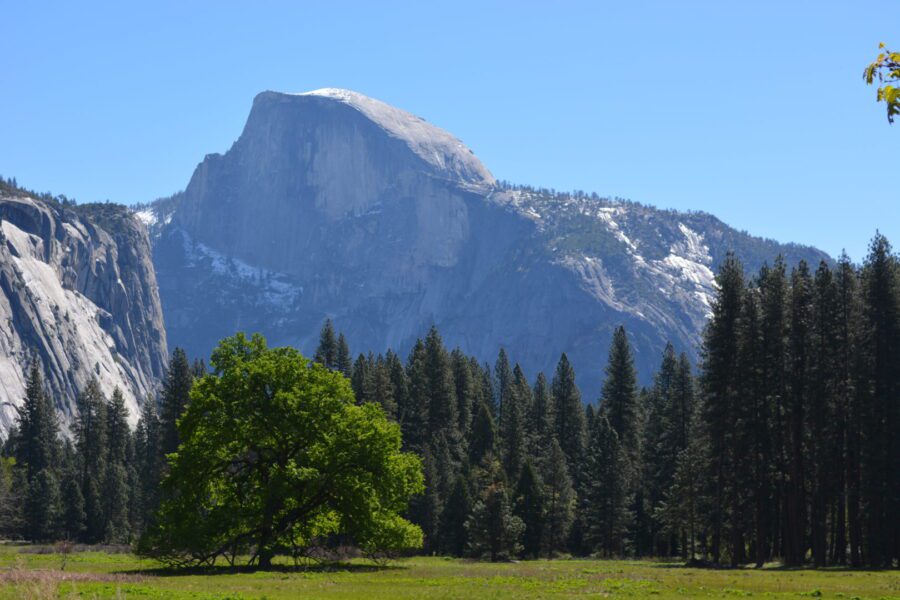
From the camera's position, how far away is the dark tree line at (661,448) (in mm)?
63844

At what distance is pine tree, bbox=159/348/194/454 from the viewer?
100 meters

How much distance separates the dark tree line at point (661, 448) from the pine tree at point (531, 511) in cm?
19

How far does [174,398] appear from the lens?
105000 millimetres

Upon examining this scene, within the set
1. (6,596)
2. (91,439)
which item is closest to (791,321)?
(6,596)

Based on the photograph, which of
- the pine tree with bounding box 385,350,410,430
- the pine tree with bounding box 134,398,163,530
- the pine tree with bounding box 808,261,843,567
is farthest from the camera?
the pine tree with bounding box 385,350,410,430

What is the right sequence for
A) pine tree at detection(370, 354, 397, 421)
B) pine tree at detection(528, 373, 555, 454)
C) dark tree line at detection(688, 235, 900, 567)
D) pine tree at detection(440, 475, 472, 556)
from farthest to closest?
pine tree at detection(528, 373, 555, 454) → pine tree at detection(370, 354, 397, 421) → pine tree at detection(440, 475, 472, 556) → dark tree line at detection(688, 235, 900, 567)

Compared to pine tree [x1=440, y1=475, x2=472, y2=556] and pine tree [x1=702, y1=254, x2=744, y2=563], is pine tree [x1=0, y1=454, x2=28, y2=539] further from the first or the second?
pine tree [x1=702, y1=254, x2=744, y2=563]

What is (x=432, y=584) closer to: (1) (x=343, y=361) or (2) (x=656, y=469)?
(2) (x=656, y=469)

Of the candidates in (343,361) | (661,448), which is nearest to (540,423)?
(343,361)

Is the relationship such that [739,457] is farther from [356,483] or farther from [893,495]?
[356,483]

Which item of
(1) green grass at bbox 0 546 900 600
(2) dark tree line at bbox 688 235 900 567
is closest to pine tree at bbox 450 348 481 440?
(2) dark tree line at bbox 688 235 900 567

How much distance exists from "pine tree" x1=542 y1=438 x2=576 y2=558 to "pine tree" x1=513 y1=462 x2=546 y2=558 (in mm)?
1735

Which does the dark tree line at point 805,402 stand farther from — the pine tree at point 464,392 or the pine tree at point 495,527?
the pine tree at point 464,392

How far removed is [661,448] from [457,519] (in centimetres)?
2055
